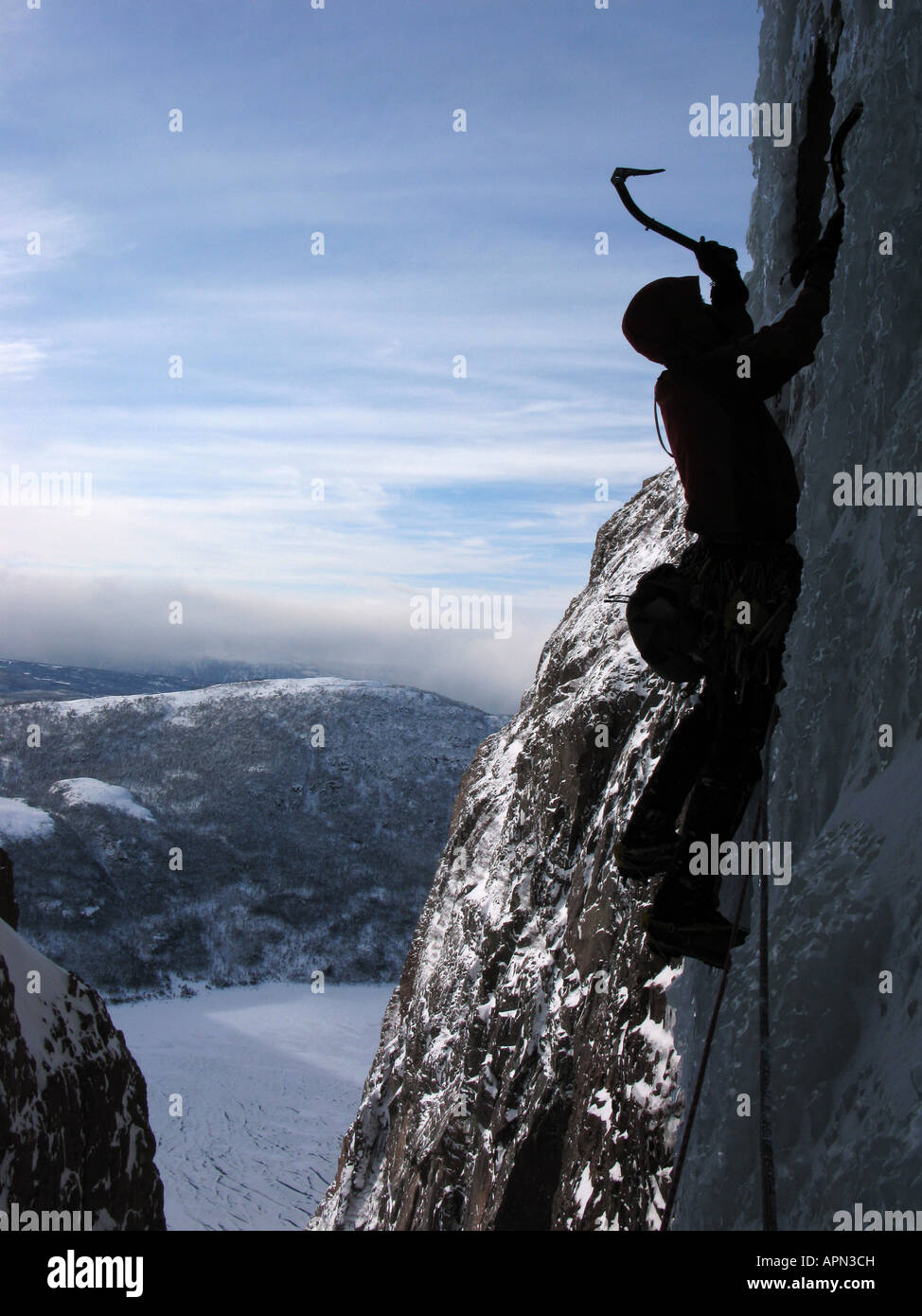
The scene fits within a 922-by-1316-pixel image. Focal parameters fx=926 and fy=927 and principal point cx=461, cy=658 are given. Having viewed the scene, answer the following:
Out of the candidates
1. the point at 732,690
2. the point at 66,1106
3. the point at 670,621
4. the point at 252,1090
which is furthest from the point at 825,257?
the point at 252,1090

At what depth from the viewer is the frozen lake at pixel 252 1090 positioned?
45938 millimetres

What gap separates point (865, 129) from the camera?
6332 millimetres

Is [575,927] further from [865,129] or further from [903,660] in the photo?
[865,129]

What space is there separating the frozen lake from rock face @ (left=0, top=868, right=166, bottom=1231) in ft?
86.7

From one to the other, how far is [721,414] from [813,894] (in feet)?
9.79

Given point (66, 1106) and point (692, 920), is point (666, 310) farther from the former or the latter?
point (66, 1106)

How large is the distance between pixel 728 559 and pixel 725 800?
136cm

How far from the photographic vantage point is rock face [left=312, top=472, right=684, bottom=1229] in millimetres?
9320

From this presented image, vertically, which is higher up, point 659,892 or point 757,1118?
point 659,892

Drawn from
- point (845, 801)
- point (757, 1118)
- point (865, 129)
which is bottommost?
point (757, 1118)

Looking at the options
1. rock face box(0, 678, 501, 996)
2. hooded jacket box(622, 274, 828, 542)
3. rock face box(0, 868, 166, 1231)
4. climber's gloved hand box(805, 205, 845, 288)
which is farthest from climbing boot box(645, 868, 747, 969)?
rock face box(0, 678, 501, 996)

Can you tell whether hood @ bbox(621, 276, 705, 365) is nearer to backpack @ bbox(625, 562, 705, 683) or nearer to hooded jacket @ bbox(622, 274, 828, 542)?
hooded jacket @ bbox(622, 274, 828, 542)

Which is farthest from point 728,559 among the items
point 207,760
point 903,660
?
point 207,760

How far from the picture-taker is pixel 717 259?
5.28 m
